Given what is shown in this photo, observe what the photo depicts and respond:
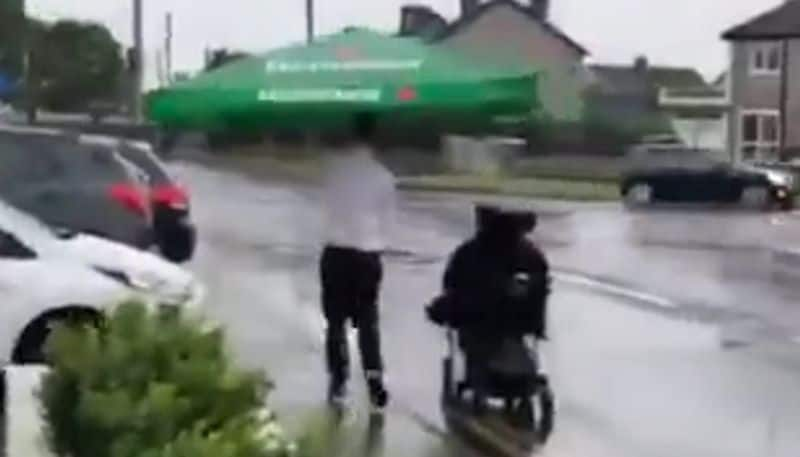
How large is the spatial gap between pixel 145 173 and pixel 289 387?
1168cm

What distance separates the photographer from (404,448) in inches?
462

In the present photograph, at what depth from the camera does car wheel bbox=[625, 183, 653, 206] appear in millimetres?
52500

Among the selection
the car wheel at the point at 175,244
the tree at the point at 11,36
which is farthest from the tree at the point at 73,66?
the car wheel at the point at 175,244

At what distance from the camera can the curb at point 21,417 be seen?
27.5 feet

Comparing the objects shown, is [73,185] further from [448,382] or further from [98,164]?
[448,382]

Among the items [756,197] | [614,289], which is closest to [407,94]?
[614,289]

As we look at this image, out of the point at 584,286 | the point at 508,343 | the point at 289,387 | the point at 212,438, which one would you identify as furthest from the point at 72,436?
the point at 584,286

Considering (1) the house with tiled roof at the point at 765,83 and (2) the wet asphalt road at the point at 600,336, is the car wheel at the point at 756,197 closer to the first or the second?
(2) the wet asphalt road at the point at 600,336

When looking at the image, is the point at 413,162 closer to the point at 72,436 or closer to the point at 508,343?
the point at 508,343

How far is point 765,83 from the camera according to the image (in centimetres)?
7588

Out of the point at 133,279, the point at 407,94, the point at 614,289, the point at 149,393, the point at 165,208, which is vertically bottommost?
the point at 614,289

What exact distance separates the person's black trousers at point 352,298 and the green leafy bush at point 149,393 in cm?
452

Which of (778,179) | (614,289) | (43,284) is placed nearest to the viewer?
(43,284)

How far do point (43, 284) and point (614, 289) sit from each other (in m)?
11.2
